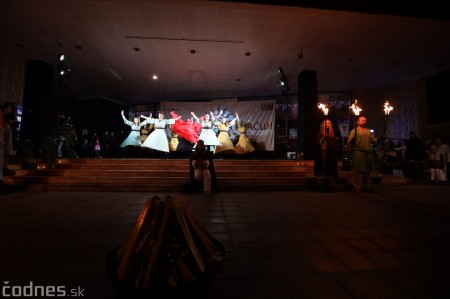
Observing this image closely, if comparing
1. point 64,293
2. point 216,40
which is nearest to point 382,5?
point 64,293

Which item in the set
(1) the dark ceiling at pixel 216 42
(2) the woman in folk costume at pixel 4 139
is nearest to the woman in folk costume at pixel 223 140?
(1) the dark ceiling at pixel 216 42

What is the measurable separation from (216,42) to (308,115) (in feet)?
16.2

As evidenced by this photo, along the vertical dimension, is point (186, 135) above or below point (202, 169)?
above

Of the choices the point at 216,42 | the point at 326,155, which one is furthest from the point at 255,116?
the point at 326,155

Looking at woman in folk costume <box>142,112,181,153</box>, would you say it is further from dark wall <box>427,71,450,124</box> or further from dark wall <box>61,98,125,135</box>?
dark wall <box>427,71,450,124</box>

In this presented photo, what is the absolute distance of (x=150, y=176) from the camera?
299 inches

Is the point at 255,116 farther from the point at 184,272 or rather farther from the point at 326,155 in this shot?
the point at 184,272

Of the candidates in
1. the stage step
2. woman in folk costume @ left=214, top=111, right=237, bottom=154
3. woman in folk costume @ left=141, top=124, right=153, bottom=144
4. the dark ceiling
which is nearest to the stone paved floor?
the stage step

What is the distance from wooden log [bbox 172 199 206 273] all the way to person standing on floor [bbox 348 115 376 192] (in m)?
6.43

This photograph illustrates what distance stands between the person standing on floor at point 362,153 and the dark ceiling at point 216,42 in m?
2.82

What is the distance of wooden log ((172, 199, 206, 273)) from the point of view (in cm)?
154

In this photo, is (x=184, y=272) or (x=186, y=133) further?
(x=186, y=133)

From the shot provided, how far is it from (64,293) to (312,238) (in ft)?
8.60

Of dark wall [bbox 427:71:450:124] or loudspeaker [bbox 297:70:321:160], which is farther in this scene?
dark wall [bbox 427:71:450:124]
